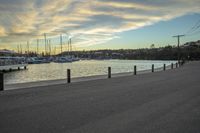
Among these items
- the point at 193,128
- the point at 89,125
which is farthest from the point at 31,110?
the point at 193,128

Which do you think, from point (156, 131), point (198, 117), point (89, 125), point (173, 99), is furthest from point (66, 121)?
point (173, 99)

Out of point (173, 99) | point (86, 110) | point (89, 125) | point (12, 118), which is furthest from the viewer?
point (173, 99)

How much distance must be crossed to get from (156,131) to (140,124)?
77 cm

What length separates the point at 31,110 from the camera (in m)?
9.52

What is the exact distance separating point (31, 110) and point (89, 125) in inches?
111

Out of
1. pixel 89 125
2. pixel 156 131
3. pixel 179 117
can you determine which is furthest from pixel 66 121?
pixel 179 117

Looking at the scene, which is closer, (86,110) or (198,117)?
(198,117)

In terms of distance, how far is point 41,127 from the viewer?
7.19 meters

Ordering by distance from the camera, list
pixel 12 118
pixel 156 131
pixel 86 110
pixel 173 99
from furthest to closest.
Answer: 1. pixel 173 99
2. pixel 86 110
3. pixel 12 118
4. pixel 156 131

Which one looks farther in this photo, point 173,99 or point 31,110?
point 173,99

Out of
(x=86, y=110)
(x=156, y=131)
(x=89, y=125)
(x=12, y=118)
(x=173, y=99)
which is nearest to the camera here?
(x=156, y=131)

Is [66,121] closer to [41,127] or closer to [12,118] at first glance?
[41,127]

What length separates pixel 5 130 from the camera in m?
6.96

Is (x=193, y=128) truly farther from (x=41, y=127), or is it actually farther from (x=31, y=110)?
(x=31, y=110)
